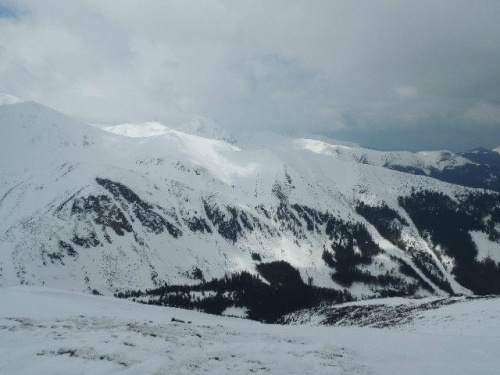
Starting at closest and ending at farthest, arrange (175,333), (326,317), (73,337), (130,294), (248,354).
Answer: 1. (248,354)
2. (73,337)
3. (175,333)
4. (326,317)
5. (130,294)

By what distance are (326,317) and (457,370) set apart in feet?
264

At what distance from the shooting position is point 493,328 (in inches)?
1463

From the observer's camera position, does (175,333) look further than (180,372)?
Yes

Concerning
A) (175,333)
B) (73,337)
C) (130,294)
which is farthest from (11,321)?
(130,294)

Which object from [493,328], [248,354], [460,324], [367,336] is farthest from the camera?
[460,324]

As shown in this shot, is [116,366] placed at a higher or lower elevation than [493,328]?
higher

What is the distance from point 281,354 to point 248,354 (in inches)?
74.6

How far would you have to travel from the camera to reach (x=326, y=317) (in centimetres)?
9650

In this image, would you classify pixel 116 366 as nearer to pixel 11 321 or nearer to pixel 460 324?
pixel 11 321

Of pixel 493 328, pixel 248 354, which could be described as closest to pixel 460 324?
pixel 493 328

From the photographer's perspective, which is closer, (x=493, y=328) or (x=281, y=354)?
(x=281, y=354)

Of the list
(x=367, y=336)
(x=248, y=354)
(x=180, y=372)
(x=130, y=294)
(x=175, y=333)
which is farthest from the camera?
(x=130, y=294)

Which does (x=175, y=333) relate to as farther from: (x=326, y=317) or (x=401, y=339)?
(x=326, y=317)

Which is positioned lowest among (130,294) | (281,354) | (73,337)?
(130,294)
